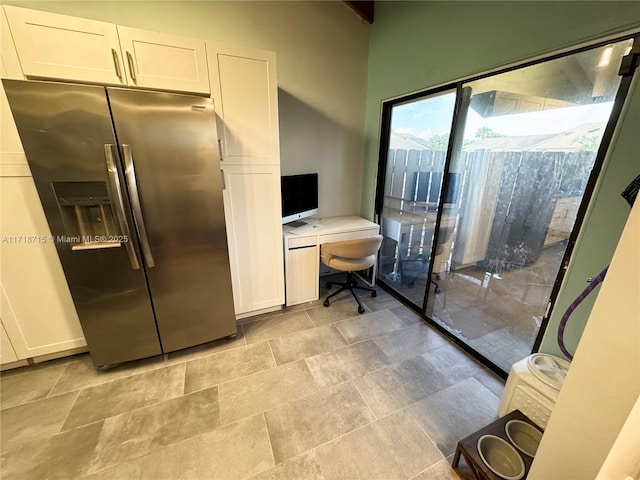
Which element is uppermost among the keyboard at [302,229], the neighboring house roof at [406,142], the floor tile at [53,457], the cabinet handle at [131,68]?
the cabinet handle at [131,68]

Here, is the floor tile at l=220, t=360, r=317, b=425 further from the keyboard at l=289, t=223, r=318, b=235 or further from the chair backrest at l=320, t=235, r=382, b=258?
the keyboard at l=289, t=223, r=318, b=235

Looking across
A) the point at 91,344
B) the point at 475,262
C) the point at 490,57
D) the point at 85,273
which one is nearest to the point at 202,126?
the point at 85,273

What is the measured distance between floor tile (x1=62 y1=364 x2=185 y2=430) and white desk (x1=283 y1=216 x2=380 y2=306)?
119cm

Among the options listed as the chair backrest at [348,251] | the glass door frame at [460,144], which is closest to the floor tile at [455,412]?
the glass door frame at [460,144]

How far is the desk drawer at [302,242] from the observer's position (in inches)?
97.0

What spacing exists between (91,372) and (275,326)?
1396mm

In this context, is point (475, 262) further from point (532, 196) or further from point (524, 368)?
point (524, 368)

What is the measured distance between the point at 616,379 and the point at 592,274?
3.24 ft

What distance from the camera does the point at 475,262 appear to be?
2.10 m

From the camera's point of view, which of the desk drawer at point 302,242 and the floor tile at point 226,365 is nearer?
the floor tile at point 226,365

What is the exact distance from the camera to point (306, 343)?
7.16 feet

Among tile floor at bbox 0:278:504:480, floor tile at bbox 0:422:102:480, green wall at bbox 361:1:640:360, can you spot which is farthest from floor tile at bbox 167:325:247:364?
green wall at bbox 361:1:640:360

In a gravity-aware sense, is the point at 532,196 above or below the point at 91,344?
above

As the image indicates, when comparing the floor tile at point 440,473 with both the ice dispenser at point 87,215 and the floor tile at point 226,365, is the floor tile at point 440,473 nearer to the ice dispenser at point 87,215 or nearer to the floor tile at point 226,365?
the floor tile at point 226,365
